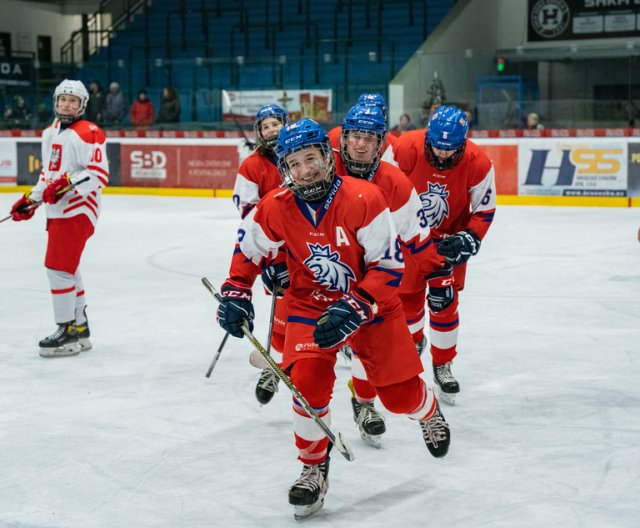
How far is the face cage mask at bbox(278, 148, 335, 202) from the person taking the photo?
9.45 feet

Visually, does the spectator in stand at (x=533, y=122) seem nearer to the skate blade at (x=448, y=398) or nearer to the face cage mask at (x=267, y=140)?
the face cage mask at (x=267, y=140)

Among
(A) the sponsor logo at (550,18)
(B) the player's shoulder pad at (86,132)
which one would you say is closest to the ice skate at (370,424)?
(B) the player's shoulder pad at (86,132)

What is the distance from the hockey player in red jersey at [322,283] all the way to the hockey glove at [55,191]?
2254mm

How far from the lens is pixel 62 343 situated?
521 cm

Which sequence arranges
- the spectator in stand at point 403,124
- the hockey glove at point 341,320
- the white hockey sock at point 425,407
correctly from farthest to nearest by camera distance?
1. the spectator in stand at point 403,124
2. the white hockey sock at point 425,407
3. the hockey glove at point 341,320

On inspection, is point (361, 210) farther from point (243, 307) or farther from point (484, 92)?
point (484, 92)

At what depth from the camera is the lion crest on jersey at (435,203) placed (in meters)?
4.34

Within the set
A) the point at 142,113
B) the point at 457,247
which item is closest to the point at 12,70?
the point at 142,113

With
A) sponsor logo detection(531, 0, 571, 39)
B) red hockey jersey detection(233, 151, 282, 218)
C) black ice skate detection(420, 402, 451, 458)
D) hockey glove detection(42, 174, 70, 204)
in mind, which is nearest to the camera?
black ice skate detection(420, 402, 451, 458)

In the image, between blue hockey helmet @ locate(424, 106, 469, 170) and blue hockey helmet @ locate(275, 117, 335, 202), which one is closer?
blue hockey helmet @ locate(275, 117, 335, 202)

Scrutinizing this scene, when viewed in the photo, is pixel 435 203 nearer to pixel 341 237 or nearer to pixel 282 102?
pixel 341 237

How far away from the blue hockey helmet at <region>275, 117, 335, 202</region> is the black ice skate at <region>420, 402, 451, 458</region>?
920 millimetres

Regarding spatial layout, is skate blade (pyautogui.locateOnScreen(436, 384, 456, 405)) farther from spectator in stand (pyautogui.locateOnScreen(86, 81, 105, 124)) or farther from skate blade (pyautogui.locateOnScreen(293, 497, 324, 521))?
spectator in stand (pyautogui.locateOnScreen(86, 81, 105, 124))

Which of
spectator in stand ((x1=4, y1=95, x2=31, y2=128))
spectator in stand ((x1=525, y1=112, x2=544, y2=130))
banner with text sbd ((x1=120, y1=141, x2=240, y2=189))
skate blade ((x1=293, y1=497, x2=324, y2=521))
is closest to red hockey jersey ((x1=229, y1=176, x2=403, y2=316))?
skate blade ((x1=293, y1=497, x2=324, y2=521))
